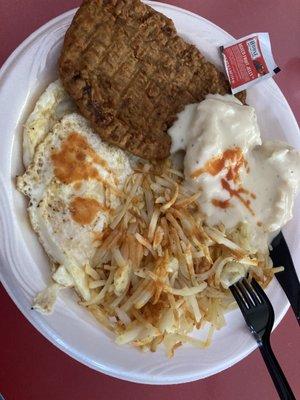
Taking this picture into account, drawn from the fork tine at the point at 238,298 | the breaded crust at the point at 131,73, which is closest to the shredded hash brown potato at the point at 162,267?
the fork tine at the point at 238,298

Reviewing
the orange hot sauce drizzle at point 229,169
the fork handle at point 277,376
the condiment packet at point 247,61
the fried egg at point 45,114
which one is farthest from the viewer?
the condiment packet at point 247,61

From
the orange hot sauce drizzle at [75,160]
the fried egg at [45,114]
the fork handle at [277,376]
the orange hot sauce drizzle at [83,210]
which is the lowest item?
the fork handle at [277,376]

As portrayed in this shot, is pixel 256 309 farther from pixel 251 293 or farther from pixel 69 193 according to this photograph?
pixel 69 193

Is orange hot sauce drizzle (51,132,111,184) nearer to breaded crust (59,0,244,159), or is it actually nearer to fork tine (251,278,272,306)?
breaded crust (59,0,244,159)

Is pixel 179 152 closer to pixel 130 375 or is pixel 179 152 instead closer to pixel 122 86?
pixel 122 86

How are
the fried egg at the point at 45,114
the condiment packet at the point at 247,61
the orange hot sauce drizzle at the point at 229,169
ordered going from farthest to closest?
the condiment packet at the point at 247,61, the orange hot sauce drizzle at the point at 229,169, the fried egg at the point at 45,114

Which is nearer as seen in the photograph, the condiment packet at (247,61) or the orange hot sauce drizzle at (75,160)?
the orange hot sauce drizzle at (75,160)

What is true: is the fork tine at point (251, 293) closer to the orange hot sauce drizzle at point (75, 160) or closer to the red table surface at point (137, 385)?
the red table surface at point (137, 385)
